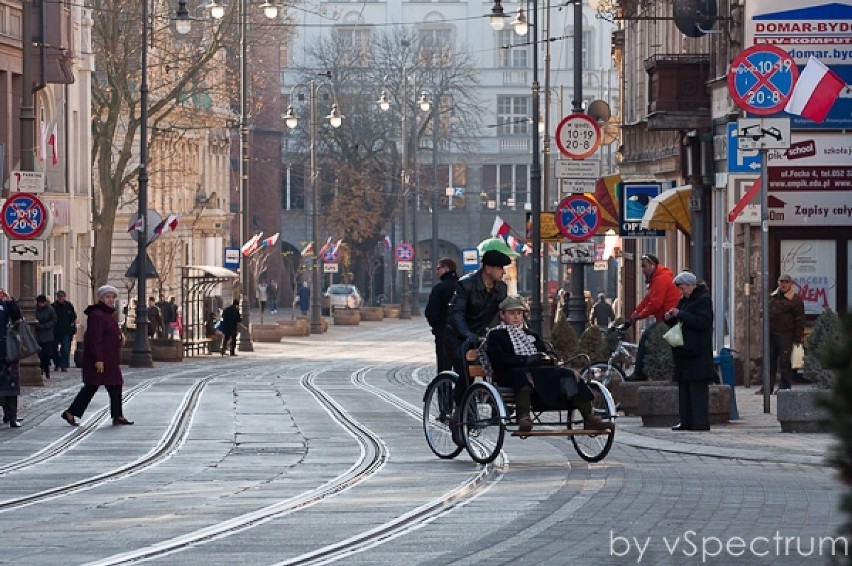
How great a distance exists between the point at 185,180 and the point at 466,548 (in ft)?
243

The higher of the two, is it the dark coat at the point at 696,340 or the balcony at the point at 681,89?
the balcony at the point at 681,89

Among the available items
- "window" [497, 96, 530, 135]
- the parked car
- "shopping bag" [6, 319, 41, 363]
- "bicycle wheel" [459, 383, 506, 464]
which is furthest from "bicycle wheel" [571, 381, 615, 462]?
"window" [497, 96, 530, 135]

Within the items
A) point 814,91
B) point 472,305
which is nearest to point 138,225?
point 814,91

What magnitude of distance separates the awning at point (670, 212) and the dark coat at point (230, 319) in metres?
22.6

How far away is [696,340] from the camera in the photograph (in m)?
21.0

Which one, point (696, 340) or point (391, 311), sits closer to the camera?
point (696, 340)

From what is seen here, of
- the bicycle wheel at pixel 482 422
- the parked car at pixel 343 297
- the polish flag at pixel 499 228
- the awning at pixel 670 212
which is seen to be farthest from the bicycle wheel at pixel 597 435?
the parked car at pixel 343 297

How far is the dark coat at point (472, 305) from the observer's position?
60.6ft

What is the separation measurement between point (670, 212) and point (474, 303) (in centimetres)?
1726

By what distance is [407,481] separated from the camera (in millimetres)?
16031

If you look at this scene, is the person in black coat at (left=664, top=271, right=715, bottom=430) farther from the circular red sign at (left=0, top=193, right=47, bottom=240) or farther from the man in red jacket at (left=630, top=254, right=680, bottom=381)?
the circular red sign at (left=0, top=193, right=47, bottom=240)

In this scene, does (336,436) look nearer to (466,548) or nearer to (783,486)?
(783,486)

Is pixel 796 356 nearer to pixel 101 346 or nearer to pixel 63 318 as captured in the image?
pixel 101 346
